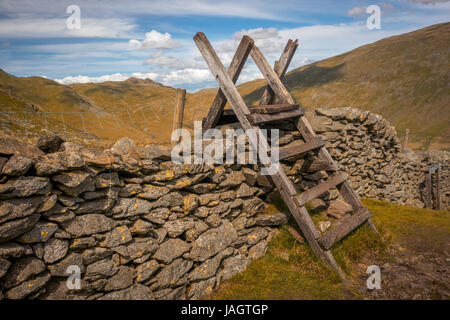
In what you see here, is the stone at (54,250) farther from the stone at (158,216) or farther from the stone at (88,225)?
the stone at (158,216)

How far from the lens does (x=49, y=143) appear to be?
3539 mm

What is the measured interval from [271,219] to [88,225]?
11.4 feet

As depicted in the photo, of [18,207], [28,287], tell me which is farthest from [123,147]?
[28,287]

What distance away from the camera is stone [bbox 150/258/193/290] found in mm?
4203

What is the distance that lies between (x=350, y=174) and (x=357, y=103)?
206 feet

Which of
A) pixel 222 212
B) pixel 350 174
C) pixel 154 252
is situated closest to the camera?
pixel 154 252

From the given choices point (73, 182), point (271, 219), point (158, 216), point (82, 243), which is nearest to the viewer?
point (73, 182)

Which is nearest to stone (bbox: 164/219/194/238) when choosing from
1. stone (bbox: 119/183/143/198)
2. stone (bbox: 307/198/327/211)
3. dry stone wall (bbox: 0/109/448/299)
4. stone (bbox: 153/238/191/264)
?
dry stone wall (bbox: 0/109/448/299)

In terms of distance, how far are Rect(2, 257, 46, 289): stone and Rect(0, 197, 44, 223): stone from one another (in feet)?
1.87

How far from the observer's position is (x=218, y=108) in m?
5.58

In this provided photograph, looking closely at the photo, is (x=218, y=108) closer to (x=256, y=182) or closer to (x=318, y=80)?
(x=256, y=182)

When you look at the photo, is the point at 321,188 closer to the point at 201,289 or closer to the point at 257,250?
the point at 257,250
